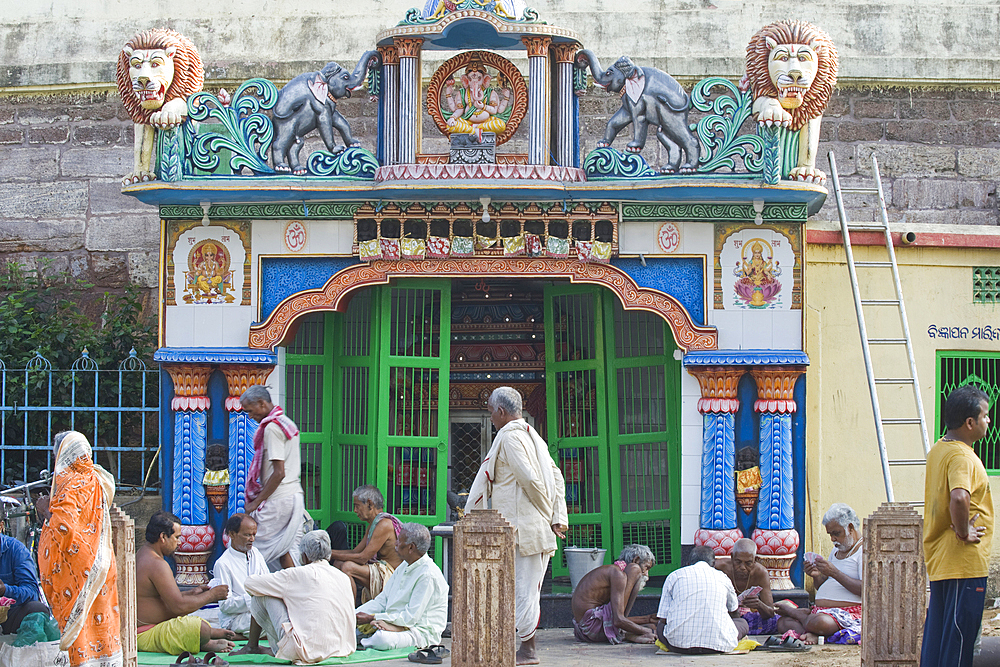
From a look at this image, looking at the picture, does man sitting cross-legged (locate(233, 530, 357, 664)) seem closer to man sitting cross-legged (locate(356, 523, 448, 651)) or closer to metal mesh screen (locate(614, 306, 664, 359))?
man sitting cross-legged (locate(356, 523, 448, 651))

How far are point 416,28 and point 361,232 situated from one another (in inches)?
59.6

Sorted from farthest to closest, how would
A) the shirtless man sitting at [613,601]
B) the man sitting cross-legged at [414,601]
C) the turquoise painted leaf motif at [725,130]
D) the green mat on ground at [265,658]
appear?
the turquoise painted leaf motif at [725,130] < the shirtless man sitting at [613,601] < the man sitting cross-legged at [414,601] < the green mat on ground at [265,658]

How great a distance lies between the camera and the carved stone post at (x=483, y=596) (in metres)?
7.75

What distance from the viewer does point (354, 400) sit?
441 inches

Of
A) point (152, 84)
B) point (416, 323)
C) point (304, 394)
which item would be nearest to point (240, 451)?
point (304, 394)

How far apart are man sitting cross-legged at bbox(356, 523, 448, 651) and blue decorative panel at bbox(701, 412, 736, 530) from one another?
2.19 metres

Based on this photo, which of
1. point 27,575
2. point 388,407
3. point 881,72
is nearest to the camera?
point 27,575

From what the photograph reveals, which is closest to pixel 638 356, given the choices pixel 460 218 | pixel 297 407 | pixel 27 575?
pixel 460 218

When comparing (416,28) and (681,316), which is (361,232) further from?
(681,316)

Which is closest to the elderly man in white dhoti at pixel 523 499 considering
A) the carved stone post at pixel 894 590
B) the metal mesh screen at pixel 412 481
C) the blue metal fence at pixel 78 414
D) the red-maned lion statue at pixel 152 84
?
the carved stone post at pixel 894 590

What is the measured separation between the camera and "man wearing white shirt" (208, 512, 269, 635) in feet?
30.4

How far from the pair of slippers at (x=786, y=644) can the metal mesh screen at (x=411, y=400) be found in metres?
3.07

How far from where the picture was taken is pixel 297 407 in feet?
36.9

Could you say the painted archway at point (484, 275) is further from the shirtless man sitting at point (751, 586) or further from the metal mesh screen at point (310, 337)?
the shirtless man sitting at point (751, 586)
